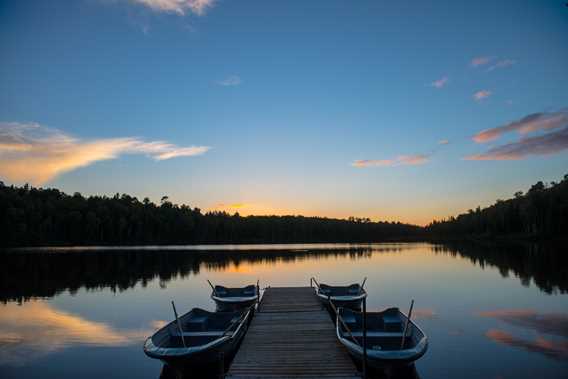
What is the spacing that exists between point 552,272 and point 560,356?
2479 cm

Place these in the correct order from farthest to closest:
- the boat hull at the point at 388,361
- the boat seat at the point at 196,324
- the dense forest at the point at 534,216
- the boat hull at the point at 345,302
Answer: the dense forest at the point at 534,216 → the boat hull at the point at 345,302 → the boat seat at the point at 196,324 → the boat hull at the point at 388,361

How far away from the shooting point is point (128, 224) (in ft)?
307

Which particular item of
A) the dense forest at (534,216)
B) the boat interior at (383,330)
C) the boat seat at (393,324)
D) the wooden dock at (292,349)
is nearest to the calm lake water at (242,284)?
the boat interior at (383,330)

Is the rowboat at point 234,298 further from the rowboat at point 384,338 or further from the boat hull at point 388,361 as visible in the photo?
the boat hull at point 388,361

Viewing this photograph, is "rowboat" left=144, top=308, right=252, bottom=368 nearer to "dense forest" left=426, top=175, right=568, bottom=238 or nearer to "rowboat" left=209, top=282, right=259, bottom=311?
"rowboat" left=209, top=282, right=259, bottom=311

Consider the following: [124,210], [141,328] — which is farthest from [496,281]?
[124,210]

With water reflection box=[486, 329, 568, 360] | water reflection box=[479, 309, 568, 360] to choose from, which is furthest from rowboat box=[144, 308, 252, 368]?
water reflection box=[479, 309, 568, 360]

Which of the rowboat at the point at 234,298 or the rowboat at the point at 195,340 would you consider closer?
the rowboat at the point at 195,340

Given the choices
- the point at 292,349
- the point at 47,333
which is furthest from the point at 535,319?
the point at 47,333

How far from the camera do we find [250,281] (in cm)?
3006

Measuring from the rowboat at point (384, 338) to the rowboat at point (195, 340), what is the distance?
3.04 metres

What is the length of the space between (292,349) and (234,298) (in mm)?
7494

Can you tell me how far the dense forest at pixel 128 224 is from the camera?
81.3 m

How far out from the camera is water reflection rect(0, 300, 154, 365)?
12223 millimetres
